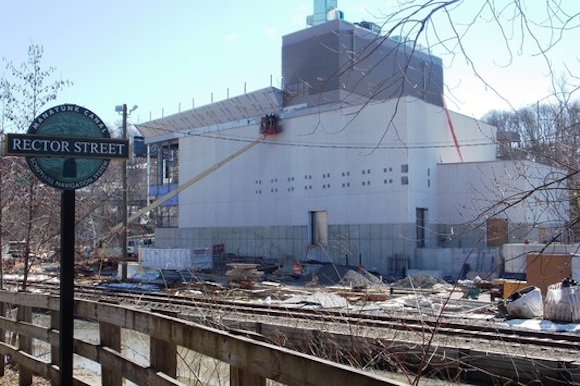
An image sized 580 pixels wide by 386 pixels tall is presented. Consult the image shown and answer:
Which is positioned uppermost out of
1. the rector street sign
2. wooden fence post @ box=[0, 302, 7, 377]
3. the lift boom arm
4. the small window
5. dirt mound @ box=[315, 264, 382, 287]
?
the lift boom arm

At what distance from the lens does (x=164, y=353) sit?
5.03 m

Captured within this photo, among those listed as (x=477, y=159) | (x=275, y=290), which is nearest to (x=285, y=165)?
(x=477, y=159)

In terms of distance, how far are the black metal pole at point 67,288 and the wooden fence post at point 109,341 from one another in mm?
307

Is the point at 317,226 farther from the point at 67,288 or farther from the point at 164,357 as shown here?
the point at 164,357

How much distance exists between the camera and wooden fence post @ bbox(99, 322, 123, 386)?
5921 millimetres

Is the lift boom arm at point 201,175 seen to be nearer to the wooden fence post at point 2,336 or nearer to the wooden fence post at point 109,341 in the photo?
the wooden fence post at point 2,336

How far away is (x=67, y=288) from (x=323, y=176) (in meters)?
38.5

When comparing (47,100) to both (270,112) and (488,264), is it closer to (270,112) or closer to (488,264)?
(488,264)

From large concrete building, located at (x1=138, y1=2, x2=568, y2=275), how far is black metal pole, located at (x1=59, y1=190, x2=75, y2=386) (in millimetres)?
26609

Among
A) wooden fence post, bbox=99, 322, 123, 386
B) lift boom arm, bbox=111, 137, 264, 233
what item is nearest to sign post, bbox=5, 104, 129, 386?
wooden fence post, bbox=99, 322, 123, 386

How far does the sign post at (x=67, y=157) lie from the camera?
231 inches

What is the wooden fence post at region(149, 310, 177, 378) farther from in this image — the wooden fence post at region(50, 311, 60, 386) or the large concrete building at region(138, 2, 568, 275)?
the large concrete building at region(138, 2, 568, 275)

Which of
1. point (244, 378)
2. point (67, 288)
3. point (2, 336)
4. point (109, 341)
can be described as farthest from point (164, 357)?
point (2, 336)

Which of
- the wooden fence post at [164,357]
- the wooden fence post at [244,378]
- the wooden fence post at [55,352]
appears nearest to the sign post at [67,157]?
the wooden fence post at [55,352]
